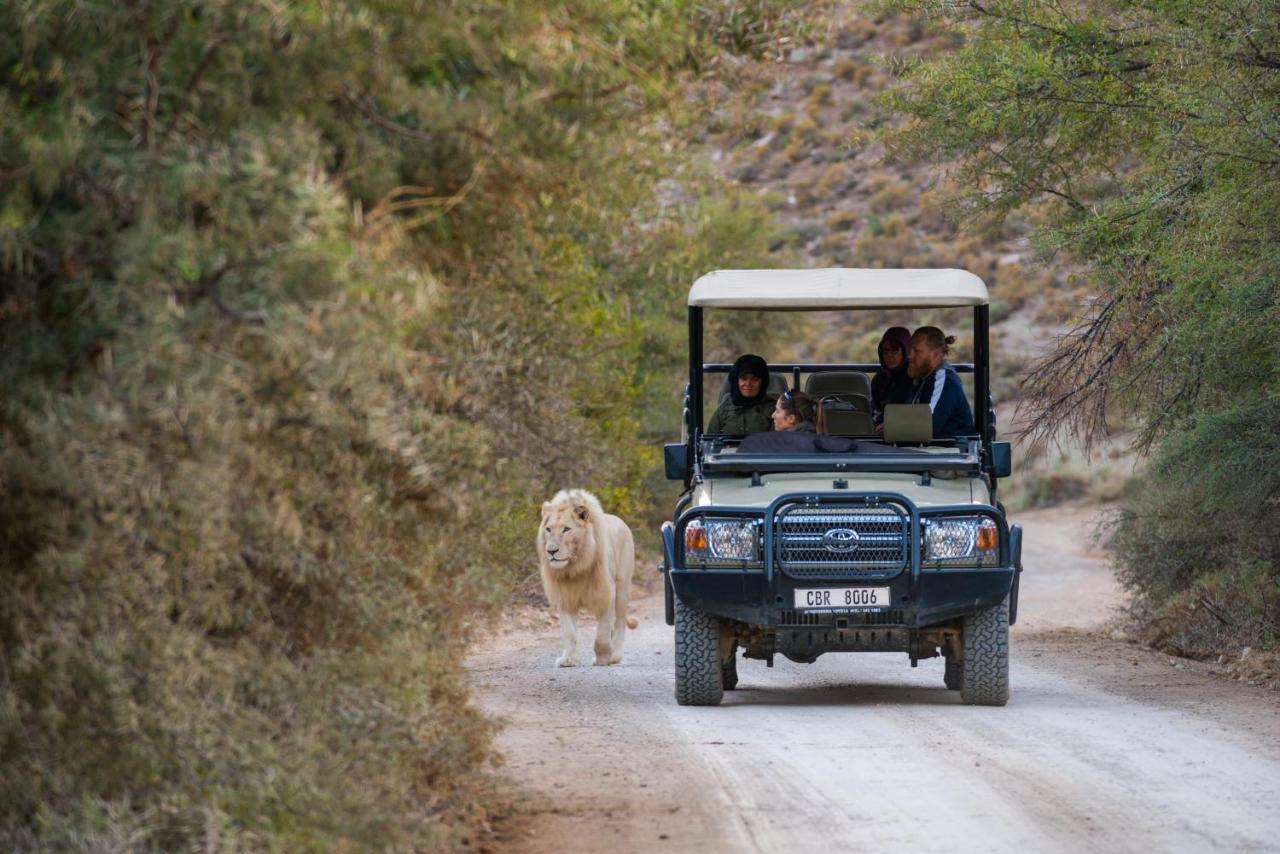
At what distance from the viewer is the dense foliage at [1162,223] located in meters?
12.2

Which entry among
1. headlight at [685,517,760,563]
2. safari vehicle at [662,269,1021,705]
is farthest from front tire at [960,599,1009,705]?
headlight at [685,517,760,563]

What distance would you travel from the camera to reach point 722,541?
1114 centimetres

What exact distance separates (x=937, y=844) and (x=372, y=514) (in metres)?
2.55

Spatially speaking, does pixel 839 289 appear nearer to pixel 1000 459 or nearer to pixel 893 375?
pixel 893 375

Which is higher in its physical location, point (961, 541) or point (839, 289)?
point (839, 289)

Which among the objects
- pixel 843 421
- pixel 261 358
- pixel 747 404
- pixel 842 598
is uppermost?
pixel 261 358

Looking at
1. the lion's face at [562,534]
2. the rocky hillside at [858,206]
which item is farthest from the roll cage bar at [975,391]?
the rocky hillside at [858,206]

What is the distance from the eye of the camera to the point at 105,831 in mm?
5266

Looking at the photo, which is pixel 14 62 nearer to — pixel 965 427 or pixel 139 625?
pixel 139 625

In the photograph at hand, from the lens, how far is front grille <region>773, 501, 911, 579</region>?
10.9m

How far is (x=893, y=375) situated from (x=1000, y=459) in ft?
4.59

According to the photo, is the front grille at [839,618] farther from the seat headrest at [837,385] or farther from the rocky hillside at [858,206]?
the rocky hillside at [858,206]

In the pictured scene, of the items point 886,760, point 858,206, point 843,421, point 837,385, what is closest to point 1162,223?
point 837,385

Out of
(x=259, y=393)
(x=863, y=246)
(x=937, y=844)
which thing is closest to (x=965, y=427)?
(x=937, y=844)
